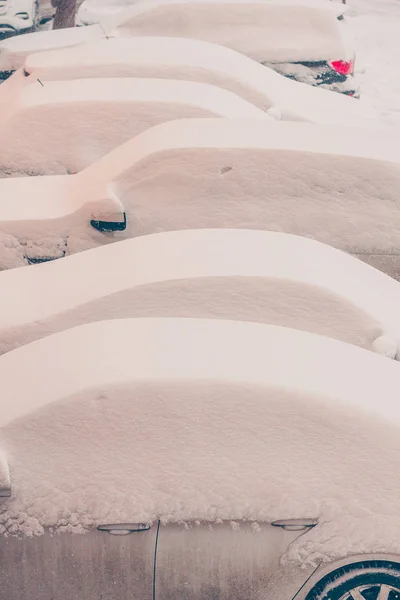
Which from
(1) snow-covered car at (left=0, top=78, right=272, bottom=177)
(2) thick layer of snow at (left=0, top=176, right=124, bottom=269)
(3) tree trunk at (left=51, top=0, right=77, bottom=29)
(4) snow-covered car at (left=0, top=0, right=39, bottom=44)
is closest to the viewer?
(2) thick layer of snow at (left=0, top=176, right=124, bottom=269)

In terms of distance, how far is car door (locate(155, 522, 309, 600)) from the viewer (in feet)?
10.3

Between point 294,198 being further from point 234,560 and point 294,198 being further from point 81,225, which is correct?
point 234,560

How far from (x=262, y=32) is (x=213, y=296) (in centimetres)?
566

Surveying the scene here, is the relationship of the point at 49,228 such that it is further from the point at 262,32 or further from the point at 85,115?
the point at 262,32

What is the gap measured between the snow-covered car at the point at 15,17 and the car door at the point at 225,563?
10.6 m

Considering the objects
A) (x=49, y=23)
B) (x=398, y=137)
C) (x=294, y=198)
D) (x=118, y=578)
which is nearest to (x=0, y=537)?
(x=118, y=578)

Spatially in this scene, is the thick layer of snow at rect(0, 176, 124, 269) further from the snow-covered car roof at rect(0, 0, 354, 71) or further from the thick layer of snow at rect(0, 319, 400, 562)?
the snow-covered car roof at rect(0, 0, 354, 71)

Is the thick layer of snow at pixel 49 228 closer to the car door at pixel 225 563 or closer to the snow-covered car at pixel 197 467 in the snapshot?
the snow-covered car at pixel 197 467

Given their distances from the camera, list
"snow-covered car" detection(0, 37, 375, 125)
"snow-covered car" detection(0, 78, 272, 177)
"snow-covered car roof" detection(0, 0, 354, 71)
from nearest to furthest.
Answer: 1. "snow-covered car" detection(0, 78, 272, 177)
2. "snow-covered car" detection(0, 37, 375, 125)
3. "snow-covered car roof" detection(0, 0, 354, 71)

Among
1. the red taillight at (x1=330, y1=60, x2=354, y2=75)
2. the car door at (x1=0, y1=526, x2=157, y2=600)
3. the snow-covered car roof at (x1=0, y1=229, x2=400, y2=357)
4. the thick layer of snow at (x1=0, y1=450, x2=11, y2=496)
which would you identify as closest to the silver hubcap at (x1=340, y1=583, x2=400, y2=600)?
the car door at (x1=0, y1=526, x2=157, y2=600)

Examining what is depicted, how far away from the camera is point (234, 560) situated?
3182 mm

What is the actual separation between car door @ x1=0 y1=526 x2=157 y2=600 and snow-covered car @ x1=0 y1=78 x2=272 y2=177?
3.22m

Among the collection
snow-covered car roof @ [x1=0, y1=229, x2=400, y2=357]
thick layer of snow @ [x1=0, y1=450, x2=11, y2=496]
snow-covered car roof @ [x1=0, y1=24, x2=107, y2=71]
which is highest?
snow-covered car roof @ [x1=0, y1=24, x2=107, y2=71]

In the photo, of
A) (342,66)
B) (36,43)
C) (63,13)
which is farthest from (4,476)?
(63,13)
